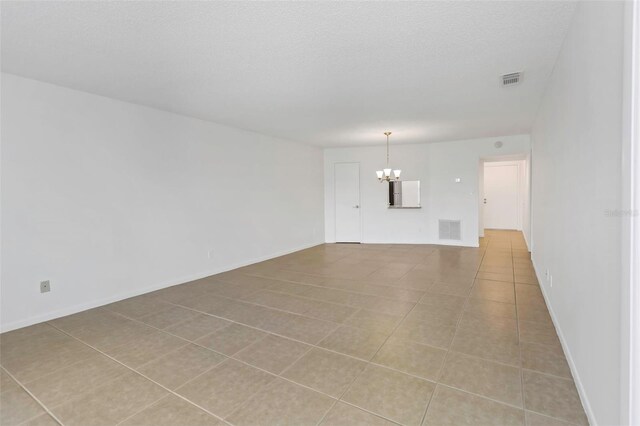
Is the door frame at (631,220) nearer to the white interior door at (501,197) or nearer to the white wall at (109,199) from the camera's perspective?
the white wall at (109,199)

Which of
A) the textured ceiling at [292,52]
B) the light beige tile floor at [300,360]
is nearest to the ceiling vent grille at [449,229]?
the light beige tile floor at [300,360]

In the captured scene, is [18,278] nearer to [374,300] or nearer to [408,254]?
[374,300]

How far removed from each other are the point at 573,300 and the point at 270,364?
224 centimetres

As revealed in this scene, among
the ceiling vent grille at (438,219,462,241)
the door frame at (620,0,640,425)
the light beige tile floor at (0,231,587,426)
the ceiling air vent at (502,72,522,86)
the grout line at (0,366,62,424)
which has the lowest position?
the grout line at (0,366,62,424)

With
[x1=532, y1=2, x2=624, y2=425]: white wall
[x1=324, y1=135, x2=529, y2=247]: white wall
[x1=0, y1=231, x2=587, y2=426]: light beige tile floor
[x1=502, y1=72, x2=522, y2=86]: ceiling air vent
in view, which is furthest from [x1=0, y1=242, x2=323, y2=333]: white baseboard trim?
[x1=502, y1=72, x2=522, y2=86]: ceiling air vent

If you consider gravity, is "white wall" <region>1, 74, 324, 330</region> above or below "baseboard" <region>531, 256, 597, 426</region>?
above

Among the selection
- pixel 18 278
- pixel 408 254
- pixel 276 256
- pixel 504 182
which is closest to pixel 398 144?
pixel 408 254

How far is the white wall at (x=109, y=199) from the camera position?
3.25 meters

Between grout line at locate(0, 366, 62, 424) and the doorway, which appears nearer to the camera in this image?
grout line at locate(0, 366, 62, 424)

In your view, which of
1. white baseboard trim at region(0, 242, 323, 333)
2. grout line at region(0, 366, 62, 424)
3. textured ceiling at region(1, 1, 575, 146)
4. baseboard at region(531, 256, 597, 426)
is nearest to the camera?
baseboard at region(531, 256, 597, 426)

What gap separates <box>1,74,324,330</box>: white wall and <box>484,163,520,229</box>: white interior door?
843 centimetres

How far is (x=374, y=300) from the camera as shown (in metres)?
3.89

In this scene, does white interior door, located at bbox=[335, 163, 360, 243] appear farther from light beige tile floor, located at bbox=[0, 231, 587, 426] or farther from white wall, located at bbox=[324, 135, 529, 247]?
light beige tile floor, located at bbox=[0, 231, 587, 426]

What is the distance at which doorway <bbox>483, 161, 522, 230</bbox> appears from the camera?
34.3 ft
